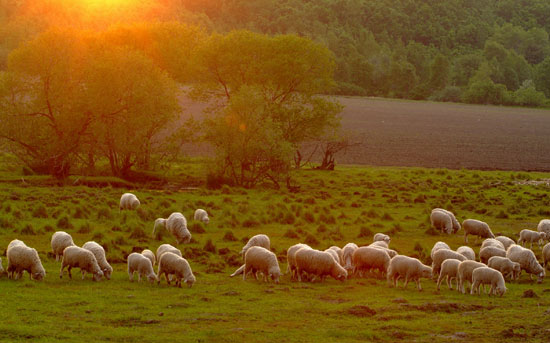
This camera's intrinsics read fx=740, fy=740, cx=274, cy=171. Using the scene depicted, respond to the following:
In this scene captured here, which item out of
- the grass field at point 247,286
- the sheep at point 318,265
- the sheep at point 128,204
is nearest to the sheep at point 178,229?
the grass field at point 247,286

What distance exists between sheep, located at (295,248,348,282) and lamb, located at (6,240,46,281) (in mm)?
7241

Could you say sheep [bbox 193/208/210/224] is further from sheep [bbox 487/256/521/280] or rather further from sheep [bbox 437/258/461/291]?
sheep [bbox 487/256/521/280]

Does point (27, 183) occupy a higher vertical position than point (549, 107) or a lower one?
lower

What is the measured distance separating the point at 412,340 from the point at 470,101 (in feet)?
A: 530

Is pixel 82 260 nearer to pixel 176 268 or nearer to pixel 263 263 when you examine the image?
pixel 176 268

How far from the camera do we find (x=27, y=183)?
45750 mm

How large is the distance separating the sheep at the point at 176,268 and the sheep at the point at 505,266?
9.09 meters

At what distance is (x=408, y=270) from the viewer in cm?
2119

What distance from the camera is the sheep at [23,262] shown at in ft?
64.4

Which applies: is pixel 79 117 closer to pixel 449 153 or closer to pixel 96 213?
pixel 96 213

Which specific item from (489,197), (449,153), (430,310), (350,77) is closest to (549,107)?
(350,77)

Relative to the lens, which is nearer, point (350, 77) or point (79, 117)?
point (79, 117)

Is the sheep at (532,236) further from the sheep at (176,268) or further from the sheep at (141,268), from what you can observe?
the sheep at (141,268)

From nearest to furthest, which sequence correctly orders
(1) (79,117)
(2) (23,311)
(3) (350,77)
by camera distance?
1. (2) (23,311)
2. (1) (79,117)
3. (3) (350,77)
